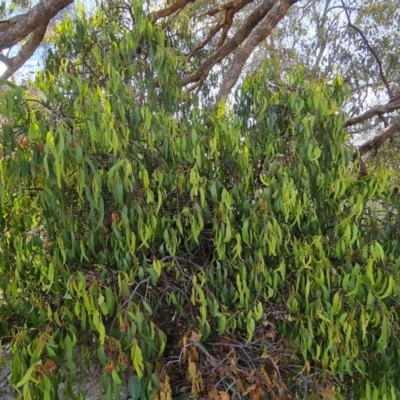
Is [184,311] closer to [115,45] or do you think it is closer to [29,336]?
[29,336]

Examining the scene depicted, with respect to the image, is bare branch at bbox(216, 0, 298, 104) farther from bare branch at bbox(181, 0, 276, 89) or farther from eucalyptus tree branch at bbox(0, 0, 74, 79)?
eucalyptus tree branch at bbox(0, 0, 74, 79)

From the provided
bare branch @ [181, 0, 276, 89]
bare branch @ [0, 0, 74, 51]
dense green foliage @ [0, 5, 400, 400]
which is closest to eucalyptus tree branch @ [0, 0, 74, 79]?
bare branch @ [0, 0, 74, 51]

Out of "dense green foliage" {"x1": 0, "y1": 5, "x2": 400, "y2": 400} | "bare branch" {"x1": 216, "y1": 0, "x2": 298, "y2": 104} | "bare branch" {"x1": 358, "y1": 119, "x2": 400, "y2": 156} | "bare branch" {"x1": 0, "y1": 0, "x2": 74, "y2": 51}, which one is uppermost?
"bare branch" {"x1": 216, "y1": 0, "x2": 298, "y2": 104}

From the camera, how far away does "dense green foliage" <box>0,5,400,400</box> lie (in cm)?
136

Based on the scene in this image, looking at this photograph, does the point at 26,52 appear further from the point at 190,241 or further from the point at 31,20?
the point at 190,241

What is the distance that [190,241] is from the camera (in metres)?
1.78

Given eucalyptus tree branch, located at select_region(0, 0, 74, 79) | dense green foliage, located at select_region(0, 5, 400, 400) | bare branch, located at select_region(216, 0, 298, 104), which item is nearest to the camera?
dense green foliage, located at select_region(0, 5, 400, 400)

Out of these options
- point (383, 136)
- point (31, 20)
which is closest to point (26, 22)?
point (31, 20)

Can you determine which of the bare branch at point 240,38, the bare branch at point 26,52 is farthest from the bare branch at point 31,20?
the bare branch at point 240,38

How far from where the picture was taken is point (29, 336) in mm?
1468

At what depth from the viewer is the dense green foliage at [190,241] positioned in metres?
1.36

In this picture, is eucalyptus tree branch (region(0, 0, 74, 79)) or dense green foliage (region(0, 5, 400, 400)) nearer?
dense green foliage (region(0, 5, 400, 400))

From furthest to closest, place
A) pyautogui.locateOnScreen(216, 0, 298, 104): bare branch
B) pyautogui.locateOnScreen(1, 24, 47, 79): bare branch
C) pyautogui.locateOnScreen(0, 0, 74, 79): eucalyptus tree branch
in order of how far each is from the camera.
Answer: pyautogui.locateOnScreen(216, 0, 298, 104): bare branch → pyautogui.locateOnScreen(1, 24, 47, 79): bare branch → pyautogui.locateOnScreen(0, 0, 74, 79): eucalyptus tree branch

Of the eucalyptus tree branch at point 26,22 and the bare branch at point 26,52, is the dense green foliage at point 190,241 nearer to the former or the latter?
the eucalyptus tree branch at point 26,22
